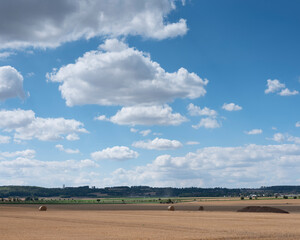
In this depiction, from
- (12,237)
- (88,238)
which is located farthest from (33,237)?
(88,238)

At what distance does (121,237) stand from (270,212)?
47.7 metres

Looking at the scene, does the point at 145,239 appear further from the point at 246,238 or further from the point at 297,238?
the point at 297,238

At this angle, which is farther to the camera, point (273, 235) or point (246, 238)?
point (273, 235)

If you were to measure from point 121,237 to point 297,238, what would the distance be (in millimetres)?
12409

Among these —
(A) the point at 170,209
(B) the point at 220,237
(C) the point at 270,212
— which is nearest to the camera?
(B) the point at 220,237

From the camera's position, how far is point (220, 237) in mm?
30703

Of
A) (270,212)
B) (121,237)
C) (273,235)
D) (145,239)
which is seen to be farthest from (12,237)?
(270,212)

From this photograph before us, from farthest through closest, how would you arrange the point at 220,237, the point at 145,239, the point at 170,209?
the point at 170,209 < the point at 220,237 < the point at 145,239

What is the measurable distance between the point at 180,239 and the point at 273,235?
315 inches

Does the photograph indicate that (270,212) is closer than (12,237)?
No

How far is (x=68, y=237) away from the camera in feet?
100

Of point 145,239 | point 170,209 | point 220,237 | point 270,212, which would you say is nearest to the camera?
point 145,239

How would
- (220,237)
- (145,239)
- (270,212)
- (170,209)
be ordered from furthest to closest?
(170,209) < (270,212) < (220,237) < (145,239)

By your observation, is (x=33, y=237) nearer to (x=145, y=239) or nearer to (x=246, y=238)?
(x=145, y=239)
